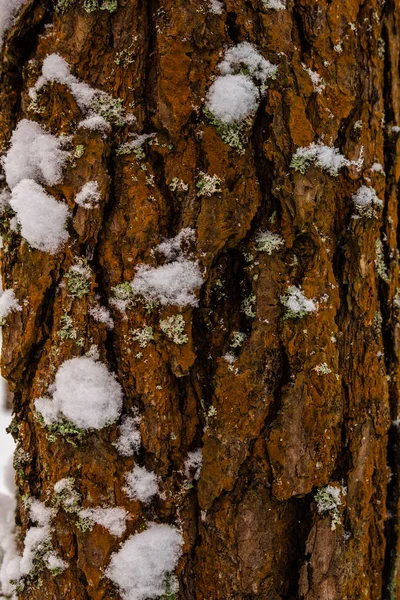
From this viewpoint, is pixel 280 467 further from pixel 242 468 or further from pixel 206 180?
pixel 206 180

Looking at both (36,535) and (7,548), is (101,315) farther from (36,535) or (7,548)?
(7,548)

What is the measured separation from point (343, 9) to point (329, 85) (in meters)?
0.24

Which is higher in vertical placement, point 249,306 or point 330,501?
point 249,306

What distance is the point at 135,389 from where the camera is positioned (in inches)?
49.8

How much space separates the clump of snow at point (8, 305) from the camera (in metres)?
1.30

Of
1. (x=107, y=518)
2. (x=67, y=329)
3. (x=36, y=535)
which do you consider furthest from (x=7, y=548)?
(x=67, y=329)

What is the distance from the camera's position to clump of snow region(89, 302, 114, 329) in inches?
49.7

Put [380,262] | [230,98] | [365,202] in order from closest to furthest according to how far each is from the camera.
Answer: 1. [230,98]
2. [365,202]
3. [380,262]

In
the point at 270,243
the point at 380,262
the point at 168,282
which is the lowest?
the point at 168,282

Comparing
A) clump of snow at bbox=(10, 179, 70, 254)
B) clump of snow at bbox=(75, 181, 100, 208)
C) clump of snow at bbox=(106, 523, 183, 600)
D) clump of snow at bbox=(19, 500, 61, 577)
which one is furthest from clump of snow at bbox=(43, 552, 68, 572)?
clump of snow at bbox=(75, 181, 100, 208)

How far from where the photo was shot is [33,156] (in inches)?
51.1

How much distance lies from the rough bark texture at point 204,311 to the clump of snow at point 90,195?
23mm

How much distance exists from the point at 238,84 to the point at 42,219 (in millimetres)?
626

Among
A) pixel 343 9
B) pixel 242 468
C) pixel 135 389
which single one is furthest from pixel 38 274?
pixel 343 9
